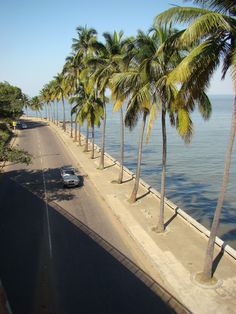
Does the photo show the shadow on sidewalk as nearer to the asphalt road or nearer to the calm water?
the asphalt road

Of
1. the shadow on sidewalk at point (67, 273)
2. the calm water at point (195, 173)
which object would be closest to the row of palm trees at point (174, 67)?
the shadow on sidewalk at point (67, 273)

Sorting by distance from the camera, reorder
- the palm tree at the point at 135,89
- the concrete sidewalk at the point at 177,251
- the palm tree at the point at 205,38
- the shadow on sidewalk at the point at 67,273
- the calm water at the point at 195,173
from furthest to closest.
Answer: the calm water at the point at 195,173 < the palm tree at the point at 135,89 < the concrete sidewalk at the point at 177,251 < the shadow on sidewalk at the point at 67,273 < the palm tree at the point at 205,38

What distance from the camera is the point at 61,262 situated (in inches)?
615

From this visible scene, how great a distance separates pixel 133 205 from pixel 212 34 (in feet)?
49.1

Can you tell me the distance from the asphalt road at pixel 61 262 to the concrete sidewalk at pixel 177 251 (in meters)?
1.07

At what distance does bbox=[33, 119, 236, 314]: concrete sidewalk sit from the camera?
1280 cm

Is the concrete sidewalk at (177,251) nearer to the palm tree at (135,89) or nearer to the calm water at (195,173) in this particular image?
the calm water at (195,173)

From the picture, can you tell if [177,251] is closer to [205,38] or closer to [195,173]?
[205,38]

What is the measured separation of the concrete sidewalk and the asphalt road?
1067mm

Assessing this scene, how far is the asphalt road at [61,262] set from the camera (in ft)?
41.3

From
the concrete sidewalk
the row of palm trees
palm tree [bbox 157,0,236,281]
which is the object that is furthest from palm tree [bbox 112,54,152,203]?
the concrete sidewalk

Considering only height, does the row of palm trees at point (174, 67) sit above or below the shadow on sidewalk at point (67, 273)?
above

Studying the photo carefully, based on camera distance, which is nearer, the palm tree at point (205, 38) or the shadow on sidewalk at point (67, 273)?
the palm tree at point (205, 38)

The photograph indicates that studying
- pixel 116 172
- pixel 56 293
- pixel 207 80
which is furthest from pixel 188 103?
pixel 116 172
